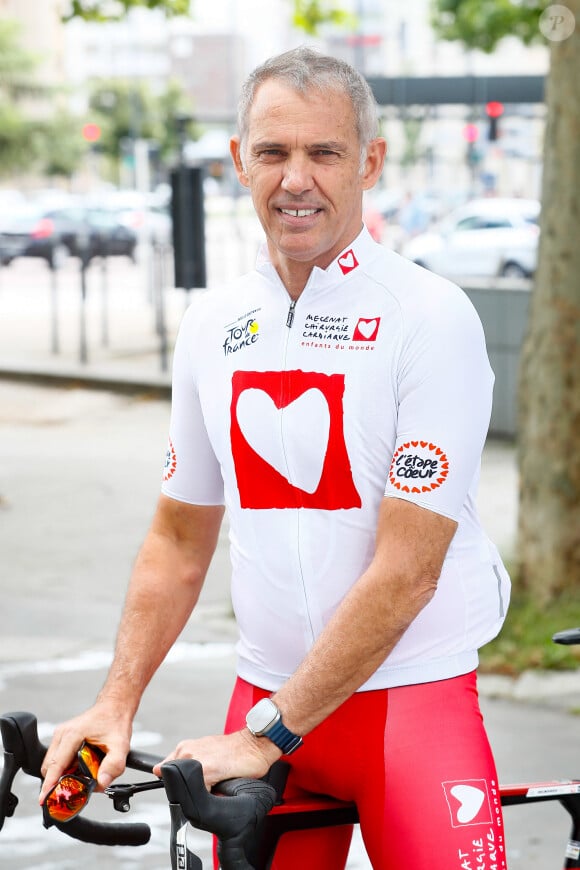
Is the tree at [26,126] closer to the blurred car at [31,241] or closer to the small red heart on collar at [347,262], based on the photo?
the blurred car at [31,241]

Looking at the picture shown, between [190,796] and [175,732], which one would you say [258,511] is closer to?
[190,796]

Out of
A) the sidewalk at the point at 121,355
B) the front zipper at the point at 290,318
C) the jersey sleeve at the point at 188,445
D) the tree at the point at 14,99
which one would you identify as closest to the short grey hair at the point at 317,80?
the front zipper at the point at 290,318

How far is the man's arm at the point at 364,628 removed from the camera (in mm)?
2012

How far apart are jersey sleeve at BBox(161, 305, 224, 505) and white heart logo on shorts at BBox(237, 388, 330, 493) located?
18cm

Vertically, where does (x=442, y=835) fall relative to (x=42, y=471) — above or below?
above

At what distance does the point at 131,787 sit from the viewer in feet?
6.73

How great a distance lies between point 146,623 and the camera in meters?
2.32

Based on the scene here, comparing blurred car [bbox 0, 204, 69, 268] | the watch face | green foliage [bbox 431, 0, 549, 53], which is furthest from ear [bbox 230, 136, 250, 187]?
blurred car [bbox 0, 204, 69, 268]

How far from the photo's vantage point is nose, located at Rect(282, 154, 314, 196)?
6.93 ft

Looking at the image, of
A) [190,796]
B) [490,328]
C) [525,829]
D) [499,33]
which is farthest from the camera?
[499,33]

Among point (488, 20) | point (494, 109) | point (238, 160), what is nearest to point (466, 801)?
point (238, 160)

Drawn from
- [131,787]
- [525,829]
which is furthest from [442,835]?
[525,829]

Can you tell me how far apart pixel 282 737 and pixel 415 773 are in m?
0.25

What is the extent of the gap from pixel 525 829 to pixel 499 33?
22.9 meters
